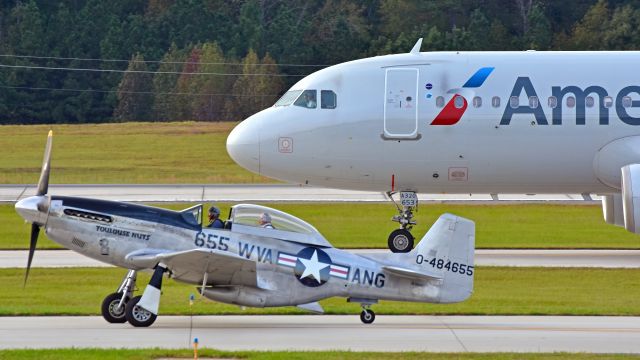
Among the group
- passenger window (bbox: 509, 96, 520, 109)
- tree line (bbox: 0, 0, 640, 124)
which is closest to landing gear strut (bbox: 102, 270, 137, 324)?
passenger window (bbox: 509, 96, 520, 109)

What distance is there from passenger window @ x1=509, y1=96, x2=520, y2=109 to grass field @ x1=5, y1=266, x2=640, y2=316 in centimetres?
368

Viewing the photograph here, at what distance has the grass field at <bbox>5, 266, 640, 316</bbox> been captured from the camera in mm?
22281

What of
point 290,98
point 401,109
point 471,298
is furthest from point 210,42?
point 471,298

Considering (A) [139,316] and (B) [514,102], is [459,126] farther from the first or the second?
(A) [139,316]

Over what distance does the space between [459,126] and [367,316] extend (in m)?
9.47

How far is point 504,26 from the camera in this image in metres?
81.1

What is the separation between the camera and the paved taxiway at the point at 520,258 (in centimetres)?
2912

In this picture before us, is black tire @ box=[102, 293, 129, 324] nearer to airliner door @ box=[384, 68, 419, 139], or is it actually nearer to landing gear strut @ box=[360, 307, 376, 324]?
landing gear strut @ box=[360, 307, 376, 324]

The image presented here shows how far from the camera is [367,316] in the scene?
68.5ft

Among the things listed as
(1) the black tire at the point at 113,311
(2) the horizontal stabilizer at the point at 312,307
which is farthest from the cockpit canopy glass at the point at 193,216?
(2) the horizontal stabilizer at the point at 312,307

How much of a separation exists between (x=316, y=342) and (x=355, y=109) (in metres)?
11.2

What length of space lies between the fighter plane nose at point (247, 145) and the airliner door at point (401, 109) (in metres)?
2.93

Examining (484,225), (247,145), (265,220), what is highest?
(247,145)

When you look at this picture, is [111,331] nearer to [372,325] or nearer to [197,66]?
[372,325]
